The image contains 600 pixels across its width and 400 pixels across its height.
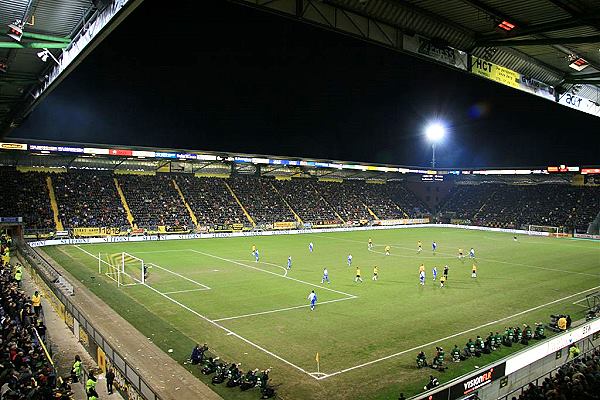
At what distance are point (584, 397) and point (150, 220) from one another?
57.0 m

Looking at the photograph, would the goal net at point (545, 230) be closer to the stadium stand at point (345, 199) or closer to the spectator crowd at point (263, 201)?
the spectator crowd at point (263, 201)

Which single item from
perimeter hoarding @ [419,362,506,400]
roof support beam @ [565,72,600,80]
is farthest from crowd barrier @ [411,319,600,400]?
roof support beam @ [565,72,600,80]

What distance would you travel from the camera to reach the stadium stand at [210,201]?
67.3 metres

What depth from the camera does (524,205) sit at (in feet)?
294

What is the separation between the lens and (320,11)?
498 inches

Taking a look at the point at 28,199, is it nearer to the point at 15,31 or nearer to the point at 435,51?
the point at 15,31

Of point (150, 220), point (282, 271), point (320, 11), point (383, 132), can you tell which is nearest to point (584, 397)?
point (320, 11)

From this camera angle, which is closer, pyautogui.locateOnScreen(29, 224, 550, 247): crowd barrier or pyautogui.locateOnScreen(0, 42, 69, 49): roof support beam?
pyautogui.locateOnScreen(0, 42, 69, 49): roof support beam

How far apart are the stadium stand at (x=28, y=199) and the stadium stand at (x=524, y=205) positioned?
247ft

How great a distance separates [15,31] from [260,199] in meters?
63.8

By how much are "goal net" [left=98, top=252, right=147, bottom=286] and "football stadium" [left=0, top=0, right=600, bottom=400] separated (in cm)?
40

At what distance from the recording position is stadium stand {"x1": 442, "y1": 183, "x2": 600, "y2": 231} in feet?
267

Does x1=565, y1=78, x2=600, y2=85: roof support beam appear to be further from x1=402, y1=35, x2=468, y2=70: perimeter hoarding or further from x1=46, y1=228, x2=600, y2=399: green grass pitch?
x1=46, y1=228, x2=600, y2=399: green grass pitch

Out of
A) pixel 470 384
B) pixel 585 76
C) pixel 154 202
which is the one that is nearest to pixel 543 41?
pixel 585 76
